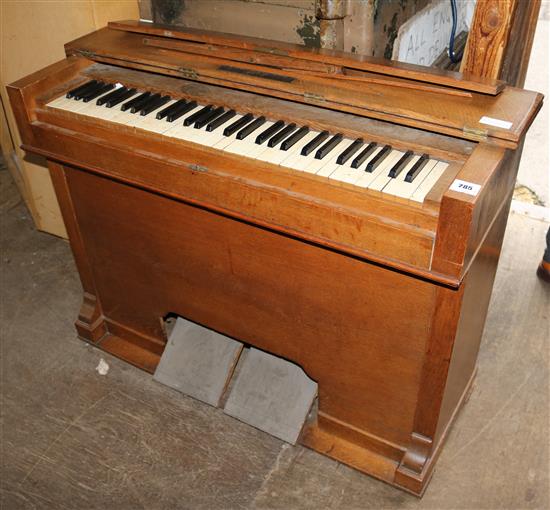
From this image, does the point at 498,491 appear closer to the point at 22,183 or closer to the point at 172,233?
the point at 172,233

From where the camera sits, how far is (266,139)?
5.65 ft

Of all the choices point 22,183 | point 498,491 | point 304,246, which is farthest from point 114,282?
point 498,491

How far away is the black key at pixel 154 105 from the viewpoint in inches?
74.2

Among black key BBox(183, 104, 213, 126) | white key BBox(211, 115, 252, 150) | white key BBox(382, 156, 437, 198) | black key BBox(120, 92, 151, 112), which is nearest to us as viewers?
white key BBox(382, 156, 437, 198)

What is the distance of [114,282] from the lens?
2.38m

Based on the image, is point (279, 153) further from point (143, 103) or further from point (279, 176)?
point (143, 103)

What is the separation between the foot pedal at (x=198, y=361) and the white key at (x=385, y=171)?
3.18ft

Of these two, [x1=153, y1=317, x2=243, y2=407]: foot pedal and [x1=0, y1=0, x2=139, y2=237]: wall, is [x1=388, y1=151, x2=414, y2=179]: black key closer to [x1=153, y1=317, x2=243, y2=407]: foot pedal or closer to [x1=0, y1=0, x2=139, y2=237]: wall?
[x1=153, y1=317, x2=243, y2=407]: foot pedal

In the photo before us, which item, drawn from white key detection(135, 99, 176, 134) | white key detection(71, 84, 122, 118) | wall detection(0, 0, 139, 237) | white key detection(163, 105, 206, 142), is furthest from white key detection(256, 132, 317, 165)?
wall detection(0, 0, 139, 237)

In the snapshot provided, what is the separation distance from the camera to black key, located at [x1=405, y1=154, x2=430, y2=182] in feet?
4.98

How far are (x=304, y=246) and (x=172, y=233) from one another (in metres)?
0.49

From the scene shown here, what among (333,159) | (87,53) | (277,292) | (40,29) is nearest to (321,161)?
(333,159)

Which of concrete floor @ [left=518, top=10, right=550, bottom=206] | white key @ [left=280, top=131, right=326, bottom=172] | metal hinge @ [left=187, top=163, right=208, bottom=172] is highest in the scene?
white key @ [left=280, top=131, right=326, bottom=172]

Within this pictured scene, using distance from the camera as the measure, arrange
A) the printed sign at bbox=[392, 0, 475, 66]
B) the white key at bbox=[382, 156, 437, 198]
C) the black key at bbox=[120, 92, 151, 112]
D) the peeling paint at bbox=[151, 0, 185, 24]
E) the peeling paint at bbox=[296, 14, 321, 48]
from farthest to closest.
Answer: the peeling paint at bbox=[151, 0, 185, 24]
the printed sign at bbox=[392, 0, 475, 66]
the peeling paint at bbox=[296, 14, 321, 48]
the black key at bbox=[120, 92, 151, 112]
the white key at bbox=[382, 156, 437, 198]
